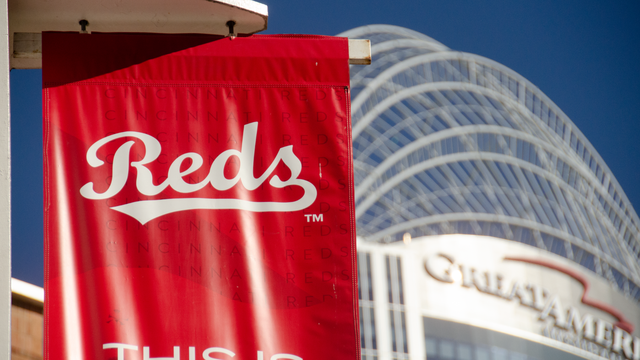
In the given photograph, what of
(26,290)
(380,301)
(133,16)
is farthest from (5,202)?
(380,301)

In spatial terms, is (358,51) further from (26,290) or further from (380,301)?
(380,301)

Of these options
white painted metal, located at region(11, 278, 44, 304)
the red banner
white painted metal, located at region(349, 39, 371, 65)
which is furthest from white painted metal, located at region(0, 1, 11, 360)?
white painted metal, located at region(11, 278, 44, 304)

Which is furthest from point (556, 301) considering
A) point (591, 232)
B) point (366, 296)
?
point (366, 296)

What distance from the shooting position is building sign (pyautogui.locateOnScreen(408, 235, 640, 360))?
1267 inches

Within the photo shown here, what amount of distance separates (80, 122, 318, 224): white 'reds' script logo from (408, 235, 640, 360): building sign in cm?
2741

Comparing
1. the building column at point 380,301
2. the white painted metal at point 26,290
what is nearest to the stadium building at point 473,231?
the building column at point 380,301

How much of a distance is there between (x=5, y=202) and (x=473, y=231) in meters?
30.6

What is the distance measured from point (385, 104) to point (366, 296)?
27.0ft

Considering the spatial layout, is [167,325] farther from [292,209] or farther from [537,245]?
[537,245]

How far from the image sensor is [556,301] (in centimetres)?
3503

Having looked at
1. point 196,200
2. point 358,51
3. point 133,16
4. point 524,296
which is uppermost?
point 524,296

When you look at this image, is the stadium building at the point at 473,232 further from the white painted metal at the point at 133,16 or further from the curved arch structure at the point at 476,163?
the white painted metal at the point at 133,16

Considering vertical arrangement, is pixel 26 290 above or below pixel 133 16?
below

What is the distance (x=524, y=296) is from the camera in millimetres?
34031
